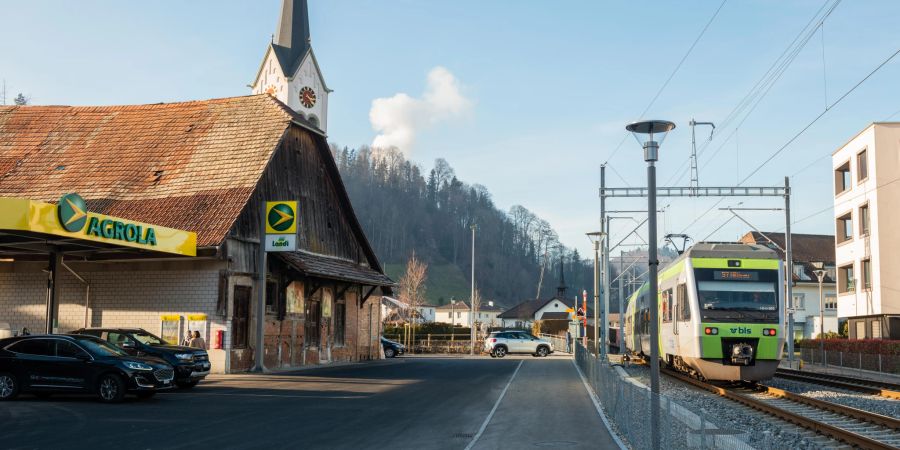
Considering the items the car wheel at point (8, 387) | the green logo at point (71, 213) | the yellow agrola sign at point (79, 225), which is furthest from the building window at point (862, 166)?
the car wheel at point (8, 387)

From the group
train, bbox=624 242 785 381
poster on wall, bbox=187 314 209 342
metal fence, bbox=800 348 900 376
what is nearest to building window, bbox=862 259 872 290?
metal fence, bbox=800 348 900 376

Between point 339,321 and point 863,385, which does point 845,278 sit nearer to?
point 863,385

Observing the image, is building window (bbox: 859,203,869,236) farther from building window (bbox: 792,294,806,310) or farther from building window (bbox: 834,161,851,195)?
building window (bbox: 792,294,806,310)

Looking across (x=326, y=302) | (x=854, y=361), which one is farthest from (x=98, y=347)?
(x=854, y=361)

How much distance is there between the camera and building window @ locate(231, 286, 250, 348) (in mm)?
28620

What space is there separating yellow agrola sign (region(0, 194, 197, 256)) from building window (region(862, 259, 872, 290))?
40.4 m

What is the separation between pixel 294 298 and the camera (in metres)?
33.0

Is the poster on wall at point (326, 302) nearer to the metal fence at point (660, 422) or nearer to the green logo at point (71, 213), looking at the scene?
the green logo at point (71, 213)

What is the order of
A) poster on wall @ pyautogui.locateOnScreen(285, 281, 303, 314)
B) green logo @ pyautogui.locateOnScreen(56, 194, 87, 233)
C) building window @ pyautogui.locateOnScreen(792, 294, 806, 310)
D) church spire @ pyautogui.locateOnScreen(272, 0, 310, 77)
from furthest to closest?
building window @ pyautogui.locateOnScreen(792, 294, 806, 310) → church spire @ pyautogui.locateOnScreen(272, 0, 310, 77) → poster on wall @ pyautogui.locateOnScreen(285, 281, 303, 314) → green logo @ pyautogui.locateOnScreen(56, 194, 87, 233)

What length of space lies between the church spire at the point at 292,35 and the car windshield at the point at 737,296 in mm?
46267

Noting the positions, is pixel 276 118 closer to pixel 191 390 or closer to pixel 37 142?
pixel 37 142

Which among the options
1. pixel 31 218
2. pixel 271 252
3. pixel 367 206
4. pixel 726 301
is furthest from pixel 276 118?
pixel 367 206

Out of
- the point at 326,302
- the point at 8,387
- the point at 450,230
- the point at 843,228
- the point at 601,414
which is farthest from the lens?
the point at 450,230

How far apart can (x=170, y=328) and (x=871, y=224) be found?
39.5 m
